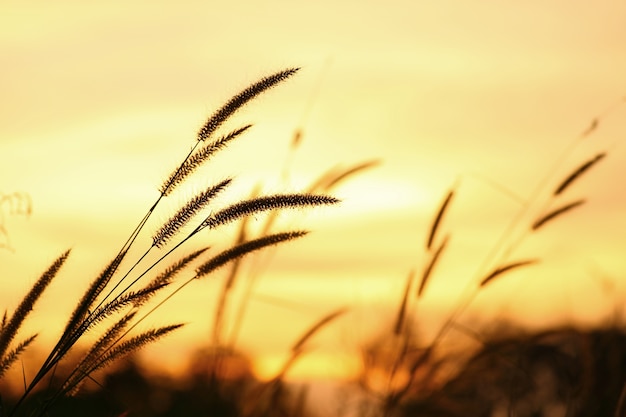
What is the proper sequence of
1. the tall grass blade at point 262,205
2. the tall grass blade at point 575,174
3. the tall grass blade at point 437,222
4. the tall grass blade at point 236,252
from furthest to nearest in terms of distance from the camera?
the tall grass blade at point 575,174
the tall grass blade at point 437,222
the tall grass blade at point 236,252
the tall grass blade at point 262,205

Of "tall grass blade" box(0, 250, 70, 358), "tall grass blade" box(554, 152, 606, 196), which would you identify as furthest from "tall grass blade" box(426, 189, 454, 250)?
"tall grass blade" box(0, 250, 70, 358)

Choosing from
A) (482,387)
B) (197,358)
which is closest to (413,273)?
(197,358)

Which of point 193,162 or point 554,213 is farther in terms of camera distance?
point 554,213

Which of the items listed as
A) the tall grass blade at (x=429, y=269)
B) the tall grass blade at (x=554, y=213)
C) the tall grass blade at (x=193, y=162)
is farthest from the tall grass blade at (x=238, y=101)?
the tall grass blade at (x=554, y=213)

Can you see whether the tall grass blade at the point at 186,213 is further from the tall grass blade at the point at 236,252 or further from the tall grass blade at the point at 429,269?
the tall grass blade at the point at 429,269

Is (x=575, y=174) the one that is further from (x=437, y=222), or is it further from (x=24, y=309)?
(x=24, y=309)

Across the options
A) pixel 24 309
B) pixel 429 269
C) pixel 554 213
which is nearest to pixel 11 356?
pixel 24 309

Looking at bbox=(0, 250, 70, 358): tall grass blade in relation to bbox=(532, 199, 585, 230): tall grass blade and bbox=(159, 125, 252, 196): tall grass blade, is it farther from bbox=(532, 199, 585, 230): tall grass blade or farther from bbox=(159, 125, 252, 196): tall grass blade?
bbox=(532, 199, 585, 230): tall grass blade

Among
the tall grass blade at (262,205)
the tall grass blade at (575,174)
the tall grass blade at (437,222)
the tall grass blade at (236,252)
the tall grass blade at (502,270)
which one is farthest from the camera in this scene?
the tall grass blade at (575,174)

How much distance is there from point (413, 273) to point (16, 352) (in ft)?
6.52

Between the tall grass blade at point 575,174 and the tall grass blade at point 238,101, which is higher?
the tall grass blade at point 575,174

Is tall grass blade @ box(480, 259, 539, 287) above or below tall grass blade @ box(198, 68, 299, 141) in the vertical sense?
below

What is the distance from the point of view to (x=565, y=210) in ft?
14.8

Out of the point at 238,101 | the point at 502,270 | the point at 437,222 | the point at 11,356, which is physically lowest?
the point at 11,356
